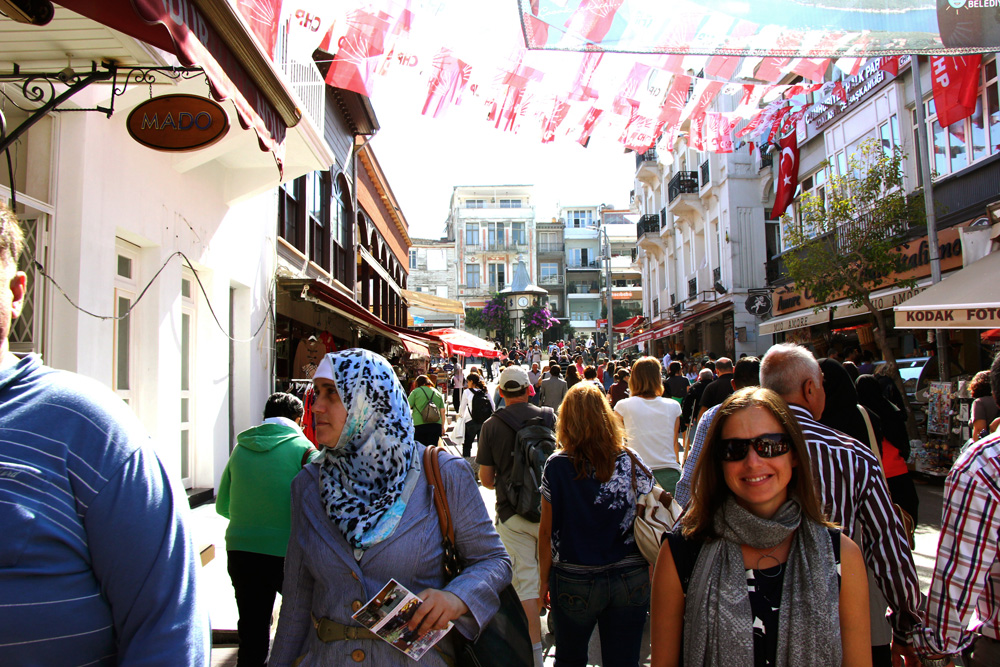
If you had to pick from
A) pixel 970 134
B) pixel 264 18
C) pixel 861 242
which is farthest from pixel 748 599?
pixel 970 134

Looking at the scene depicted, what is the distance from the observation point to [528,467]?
464 centimetres

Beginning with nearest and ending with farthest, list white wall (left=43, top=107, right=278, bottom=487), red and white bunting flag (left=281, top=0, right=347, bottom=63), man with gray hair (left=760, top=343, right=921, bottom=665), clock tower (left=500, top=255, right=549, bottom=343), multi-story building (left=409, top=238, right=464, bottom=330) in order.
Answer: man with gray hair (left=760, top=343, right=921, bottom=665), white wall (left=43, top=107, right=278, bottom=487), red and white bunting flag (left=281, top=0, right=347, bottom=63), clock tower (left=500, top=255, right=549, bottom=343), multi-story building (left=409, top=238, right=464, bottom=330)

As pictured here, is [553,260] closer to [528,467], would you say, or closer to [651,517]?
[528,467]

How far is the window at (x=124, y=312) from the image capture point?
23.2 ft

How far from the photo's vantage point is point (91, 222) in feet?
19.8

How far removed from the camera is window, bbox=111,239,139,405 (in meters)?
7.07

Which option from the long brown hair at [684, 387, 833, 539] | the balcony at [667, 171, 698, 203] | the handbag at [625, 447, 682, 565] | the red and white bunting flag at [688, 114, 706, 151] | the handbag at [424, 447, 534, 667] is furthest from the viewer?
→ the balcony at [667, 171, 698, 203]

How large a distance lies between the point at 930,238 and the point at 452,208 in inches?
2612

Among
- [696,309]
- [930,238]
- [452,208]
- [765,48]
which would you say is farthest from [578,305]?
[765,48]

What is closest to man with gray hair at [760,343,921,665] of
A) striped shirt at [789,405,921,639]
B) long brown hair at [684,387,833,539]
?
striped shirt at [789,405,921,639]

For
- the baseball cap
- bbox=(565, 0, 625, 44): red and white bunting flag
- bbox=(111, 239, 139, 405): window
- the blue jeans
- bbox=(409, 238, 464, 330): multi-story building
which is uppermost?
bbox=(409, 238, 464, 330): multi-story building

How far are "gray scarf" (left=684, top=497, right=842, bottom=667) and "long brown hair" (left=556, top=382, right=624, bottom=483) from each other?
1.68 metres

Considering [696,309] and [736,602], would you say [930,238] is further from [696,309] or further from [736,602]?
[696,309]

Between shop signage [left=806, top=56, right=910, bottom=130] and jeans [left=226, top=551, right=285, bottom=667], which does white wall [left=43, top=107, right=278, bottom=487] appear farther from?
shop signage [left=806, top=56, right=910, bottom=130]
